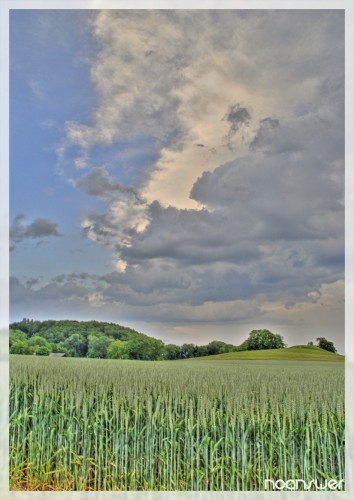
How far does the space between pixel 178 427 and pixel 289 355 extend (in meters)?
1.18

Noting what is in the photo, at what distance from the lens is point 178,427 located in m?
4.64

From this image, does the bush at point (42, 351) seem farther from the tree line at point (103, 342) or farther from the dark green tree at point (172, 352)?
the dark green tree at point (172, 352)

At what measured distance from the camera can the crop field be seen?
15.0 ft

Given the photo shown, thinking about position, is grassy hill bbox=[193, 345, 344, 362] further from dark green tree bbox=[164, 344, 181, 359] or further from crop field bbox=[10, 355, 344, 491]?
dark green tree bbox=[164, 344, 181, 359]

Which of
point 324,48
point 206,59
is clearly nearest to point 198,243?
point 206,59

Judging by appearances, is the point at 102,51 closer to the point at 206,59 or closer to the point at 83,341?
the point at 206,59

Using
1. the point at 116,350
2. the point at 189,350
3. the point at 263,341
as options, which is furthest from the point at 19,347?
the point at 263,341

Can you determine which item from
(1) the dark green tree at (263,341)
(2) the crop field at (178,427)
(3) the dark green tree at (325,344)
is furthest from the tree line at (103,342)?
(3) the dark green tree at (325,344)

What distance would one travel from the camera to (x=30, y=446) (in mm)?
4824

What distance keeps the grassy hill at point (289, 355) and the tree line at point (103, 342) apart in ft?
0.18

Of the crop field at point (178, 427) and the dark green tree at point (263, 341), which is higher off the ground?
the dark green tree at point (263, 341)

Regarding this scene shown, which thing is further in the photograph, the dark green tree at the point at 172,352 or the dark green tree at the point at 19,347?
the dark green tree at the point at 19,347

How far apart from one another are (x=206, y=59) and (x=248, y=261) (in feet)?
5.86

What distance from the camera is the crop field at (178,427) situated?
4.57m
